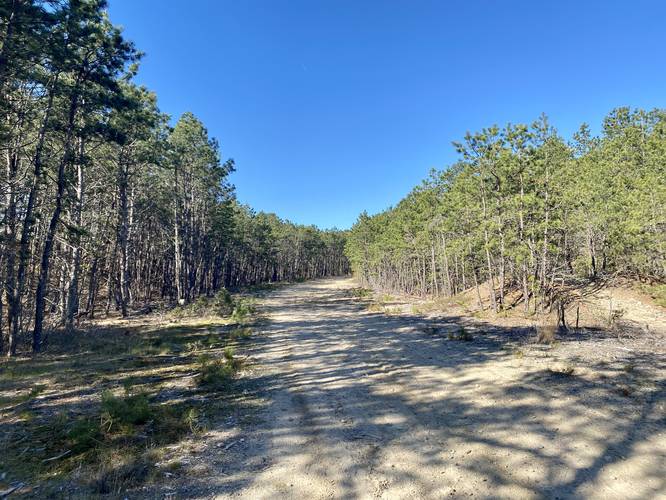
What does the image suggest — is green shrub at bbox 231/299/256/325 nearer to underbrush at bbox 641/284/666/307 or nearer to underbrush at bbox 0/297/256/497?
underbrush at bbox 0/297/256/497

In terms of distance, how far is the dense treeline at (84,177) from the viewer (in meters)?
12.0

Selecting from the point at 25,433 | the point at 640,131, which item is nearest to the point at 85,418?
the point at 25,433

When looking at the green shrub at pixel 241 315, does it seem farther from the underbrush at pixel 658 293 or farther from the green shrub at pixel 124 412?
the underbrush at pixel 658 293

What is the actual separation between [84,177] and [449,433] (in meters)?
25.1

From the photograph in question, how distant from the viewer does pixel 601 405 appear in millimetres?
7195

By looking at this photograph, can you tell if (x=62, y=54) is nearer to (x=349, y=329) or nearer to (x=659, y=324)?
(x=349, y=329)

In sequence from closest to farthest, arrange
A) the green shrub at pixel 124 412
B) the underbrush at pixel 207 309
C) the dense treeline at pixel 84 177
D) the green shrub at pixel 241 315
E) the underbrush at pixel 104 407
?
the underbrush at pixel 104 407
the green shrub at pixel 124 412
the dense treeline at pixel 84 177
the green shrub at pixel 241 315
the underbrush at pixel 207 309

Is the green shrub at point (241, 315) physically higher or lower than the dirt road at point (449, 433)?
higher

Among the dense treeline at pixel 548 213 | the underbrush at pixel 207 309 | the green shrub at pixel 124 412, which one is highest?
the dense treeline at pixel 548 213

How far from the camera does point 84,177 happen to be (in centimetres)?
2158

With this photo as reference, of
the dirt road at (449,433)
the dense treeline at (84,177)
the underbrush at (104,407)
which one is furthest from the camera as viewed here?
the dense treeline at (84,177)

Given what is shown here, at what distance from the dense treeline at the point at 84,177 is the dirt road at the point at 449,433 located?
10.9m

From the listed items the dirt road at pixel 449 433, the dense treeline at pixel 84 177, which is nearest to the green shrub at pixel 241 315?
the dense treeline at pixel 84 177

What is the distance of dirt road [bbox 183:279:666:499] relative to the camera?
15.9ft
